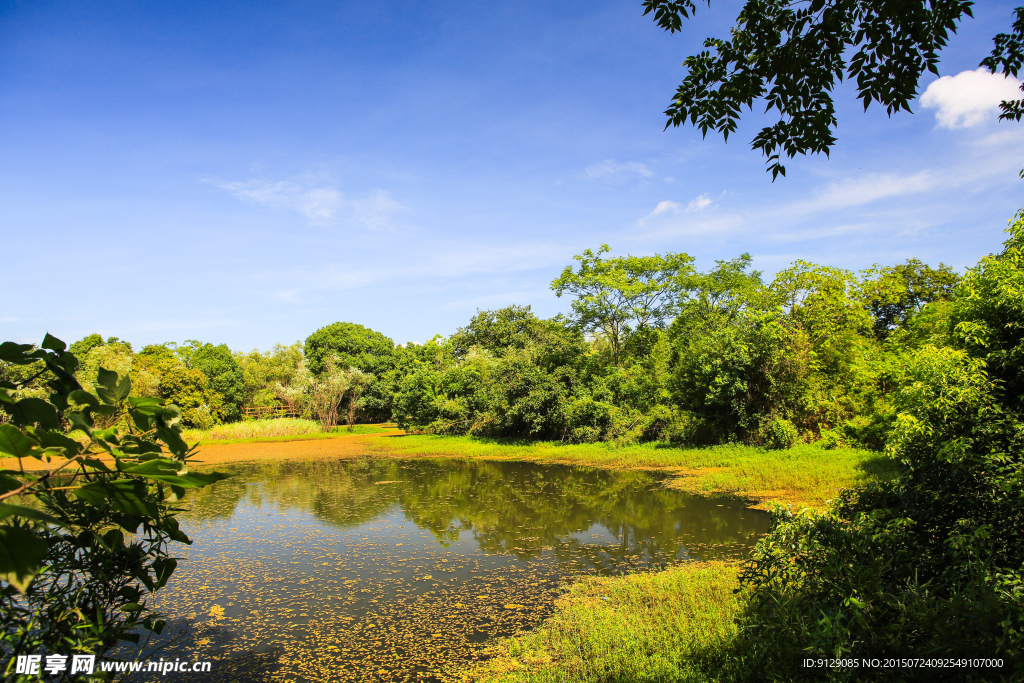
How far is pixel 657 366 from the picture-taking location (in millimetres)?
18531

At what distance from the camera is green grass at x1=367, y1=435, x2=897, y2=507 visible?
9.66m

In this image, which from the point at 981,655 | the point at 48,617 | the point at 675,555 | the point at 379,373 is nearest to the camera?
the point at 48,617

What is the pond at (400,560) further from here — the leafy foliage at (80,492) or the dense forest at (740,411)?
the leafy foliage at (80,492)

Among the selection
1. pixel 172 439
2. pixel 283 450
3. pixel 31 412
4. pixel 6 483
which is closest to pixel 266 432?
pixel 283 450

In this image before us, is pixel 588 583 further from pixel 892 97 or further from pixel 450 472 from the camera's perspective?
pixel 450 472

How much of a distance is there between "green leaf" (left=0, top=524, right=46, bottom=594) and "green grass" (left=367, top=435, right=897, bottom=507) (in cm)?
985

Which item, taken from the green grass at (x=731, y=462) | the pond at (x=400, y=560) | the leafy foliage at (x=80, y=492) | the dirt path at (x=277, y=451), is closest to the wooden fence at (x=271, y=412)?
the dirt path at (x=277, y=451)

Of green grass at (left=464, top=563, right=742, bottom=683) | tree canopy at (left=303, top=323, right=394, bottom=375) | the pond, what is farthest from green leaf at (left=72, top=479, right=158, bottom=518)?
tree canopy at (left=303, top=323, right=394, bottom=375)

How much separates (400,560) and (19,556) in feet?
22.9

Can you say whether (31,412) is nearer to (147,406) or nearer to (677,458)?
(147,406)

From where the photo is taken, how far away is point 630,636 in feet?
13.9

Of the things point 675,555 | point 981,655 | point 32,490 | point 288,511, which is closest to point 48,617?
point 32,490

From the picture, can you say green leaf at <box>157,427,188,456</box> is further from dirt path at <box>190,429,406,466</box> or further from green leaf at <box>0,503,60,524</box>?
dirt path at <box>190,429,406,466</box>

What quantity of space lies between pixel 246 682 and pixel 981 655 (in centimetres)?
480
